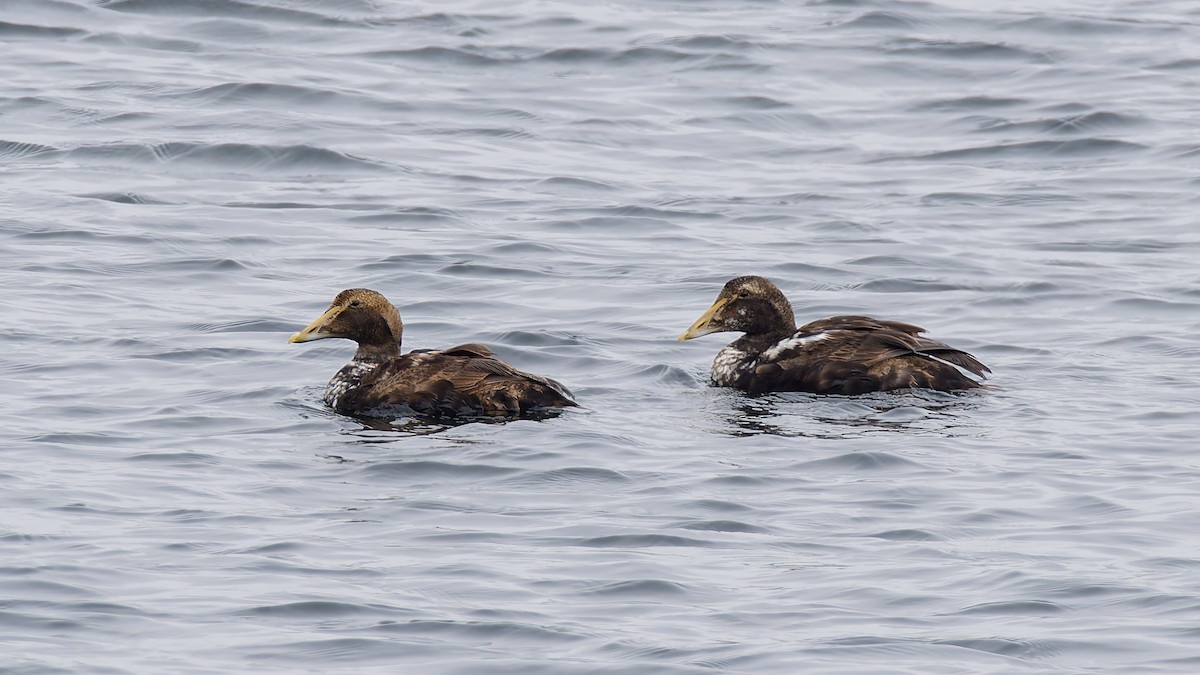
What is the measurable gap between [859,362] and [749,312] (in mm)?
1091

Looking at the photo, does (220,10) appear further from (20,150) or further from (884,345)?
(884,345)

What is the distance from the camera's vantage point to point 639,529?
911 cm

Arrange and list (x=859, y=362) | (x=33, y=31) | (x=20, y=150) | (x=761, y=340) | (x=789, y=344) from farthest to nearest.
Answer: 1. (x=33, y=31)
2. (x=20, y=150)
3. (x=761, y=340)
4. (x=789, y=344)
5. (x=859, y=362)

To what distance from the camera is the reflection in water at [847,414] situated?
11.0m

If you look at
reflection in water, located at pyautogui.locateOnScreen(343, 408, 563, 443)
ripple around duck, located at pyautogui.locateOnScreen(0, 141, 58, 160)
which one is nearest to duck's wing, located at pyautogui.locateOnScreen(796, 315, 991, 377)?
reflection in water, located at pyautogui.locateOnScreen(343, 408, 563, 443)

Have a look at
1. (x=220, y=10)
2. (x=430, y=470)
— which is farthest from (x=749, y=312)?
(x=220, y=10)

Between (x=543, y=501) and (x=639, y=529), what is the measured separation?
0.62 m

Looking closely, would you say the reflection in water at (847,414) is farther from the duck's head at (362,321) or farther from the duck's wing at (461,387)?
the duck's head at (362,321)

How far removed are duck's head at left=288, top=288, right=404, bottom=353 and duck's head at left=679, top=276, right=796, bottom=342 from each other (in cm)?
178

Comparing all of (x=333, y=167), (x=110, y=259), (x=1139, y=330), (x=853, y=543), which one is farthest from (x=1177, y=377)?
(x=333, y=167)

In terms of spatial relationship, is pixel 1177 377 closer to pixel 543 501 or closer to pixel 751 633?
pixel 543 501

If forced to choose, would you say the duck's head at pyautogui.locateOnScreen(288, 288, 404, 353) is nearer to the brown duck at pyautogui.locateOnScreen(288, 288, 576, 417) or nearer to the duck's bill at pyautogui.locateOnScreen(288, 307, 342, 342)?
the duck's bill at pyautogui.locateOnScreen(288, 307, 342, 342)

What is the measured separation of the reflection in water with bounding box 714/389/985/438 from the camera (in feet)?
36.1

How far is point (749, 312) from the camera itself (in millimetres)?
12789
